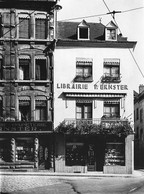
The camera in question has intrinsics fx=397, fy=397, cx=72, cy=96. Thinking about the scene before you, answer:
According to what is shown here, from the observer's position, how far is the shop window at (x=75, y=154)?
3147cm

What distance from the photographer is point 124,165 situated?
1240 inches

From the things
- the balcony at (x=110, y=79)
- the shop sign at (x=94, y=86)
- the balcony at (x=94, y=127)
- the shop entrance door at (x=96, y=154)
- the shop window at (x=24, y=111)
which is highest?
the balcony at (x=110, y=79)

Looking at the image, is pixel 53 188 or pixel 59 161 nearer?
pixel 53 188

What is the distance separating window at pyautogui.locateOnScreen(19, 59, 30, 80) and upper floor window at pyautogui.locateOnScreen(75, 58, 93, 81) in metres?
4.02

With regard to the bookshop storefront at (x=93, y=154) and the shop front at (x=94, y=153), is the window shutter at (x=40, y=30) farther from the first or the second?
the bookshop storefront at (x=93, y=154)

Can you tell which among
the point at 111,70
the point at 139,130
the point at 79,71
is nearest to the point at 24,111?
the point at 79,71

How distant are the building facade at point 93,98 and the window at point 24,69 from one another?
7.37ft

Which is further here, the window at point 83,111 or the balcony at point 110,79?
the balcony at point 110,79

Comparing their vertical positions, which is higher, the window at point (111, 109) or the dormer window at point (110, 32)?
the dormer window at point (110, 32)

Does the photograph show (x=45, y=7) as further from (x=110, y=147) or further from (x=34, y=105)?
(x=110, y=147)

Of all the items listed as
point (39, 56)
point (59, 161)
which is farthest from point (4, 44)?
point (59, 161)

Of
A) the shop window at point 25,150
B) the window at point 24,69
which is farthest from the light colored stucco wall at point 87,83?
the shop window at point 25,150

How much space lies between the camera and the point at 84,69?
32156 millimetres

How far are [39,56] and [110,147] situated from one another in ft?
30.3
